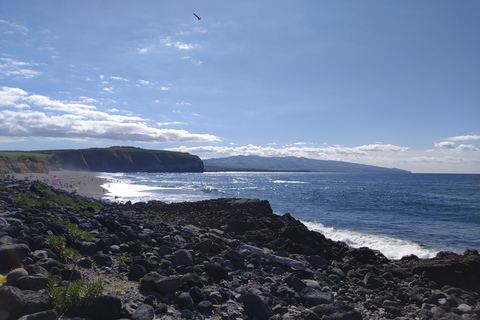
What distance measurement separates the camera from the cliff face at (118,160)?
149950 mm

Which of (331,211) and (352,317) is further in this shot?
(331,211)

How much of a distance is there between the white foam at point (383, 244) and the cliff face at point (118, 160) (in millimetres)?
142016

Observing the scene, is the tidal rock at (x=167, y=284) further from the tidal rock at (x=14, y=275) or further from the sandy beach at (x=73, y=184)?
the sandy beach at (x=73, y=184)

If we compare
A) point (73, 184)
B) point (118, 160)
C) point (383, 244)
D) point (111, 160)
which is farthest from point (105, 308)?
point (118, 160)

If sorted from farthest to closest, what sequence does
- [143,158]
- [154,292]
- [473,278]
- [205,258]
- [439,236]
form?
[143,158] < [439,236] < [473,278] < [205,258] < [154,292]

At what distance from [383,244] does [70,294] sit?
56.5 feet

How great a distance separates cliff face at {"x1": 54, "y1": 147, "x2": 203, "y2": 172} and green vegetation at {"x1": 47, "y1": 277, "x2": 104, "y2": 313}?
150m

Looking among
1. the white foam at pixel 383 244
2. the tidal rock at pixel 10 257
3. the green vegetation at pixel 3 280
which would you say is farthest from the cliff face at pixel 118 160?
the green vegetation at pixel 3 280

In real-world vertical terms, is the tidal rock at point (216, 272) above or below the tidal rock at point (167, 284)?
below

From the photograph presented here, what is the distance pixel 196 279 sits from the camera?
701 centimetres

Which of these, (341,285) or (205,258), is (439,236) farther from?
(205,258)

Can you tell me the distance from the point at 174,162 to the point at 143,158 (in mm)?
19165

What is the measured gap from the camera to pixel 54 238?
7.01 meters

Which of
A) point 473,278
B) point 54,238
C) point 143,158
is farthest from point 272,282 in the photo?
point 143,158
